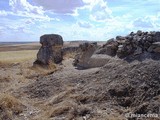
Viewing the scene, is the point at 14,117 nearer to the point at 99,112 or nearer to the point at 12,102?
the point at 12,102

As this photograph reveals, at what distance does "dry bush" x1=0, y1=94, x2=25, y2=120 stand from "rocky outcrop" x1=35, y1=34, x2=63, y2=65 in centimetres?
1395

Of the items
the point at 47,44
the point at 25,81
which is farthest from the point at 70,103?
the point at 47,44

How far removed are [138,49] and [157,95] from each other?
4.01 meters

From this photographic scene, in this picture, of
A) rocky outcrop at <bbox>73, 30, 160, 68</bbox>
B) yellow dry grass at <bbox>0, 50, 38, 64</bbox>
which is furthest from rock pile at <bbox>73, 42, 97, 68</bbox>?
yellow dry grass at <bbox>0, 50, 38, 64</bbox>

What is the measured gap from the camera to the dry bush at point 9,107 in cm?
1243

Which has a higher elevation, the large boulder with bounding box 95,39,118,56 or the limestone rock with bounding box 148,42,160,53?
the limestone rock with bounding box 148,42,160,53

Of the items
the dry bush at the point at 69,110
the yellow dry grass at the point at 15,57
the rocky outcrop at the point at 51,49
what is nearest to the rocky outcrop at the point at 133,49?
the dry bush at the point at 69,110

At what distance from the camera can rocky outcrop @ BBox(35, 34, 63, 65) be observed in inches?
1104

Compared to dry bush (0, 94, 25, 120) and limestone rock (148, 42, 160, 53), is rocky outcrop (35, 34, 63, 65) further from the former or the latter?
limestone rock (148, 42, 160, 53)

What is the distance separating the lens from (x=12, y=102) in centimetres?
1355

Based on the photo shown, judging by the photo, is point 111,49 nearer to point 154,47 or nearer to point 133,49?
point 133,49

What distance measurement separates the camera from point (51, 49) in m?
28.6

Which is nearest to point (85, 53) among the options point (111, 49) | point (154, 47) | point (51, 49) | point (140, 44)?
point (111, 49)

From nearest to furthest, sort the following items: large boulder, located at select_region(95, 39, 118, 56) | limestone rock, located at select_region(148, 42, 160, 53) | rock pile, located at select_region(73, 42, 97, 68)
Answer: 1. limestone rock, located at select_region(148, 42, 160, 53)
2. large boulder, located at select_region(95, 39, 118, 56)
3. rock pile, located at select_region(73, 42, 97, 68)
